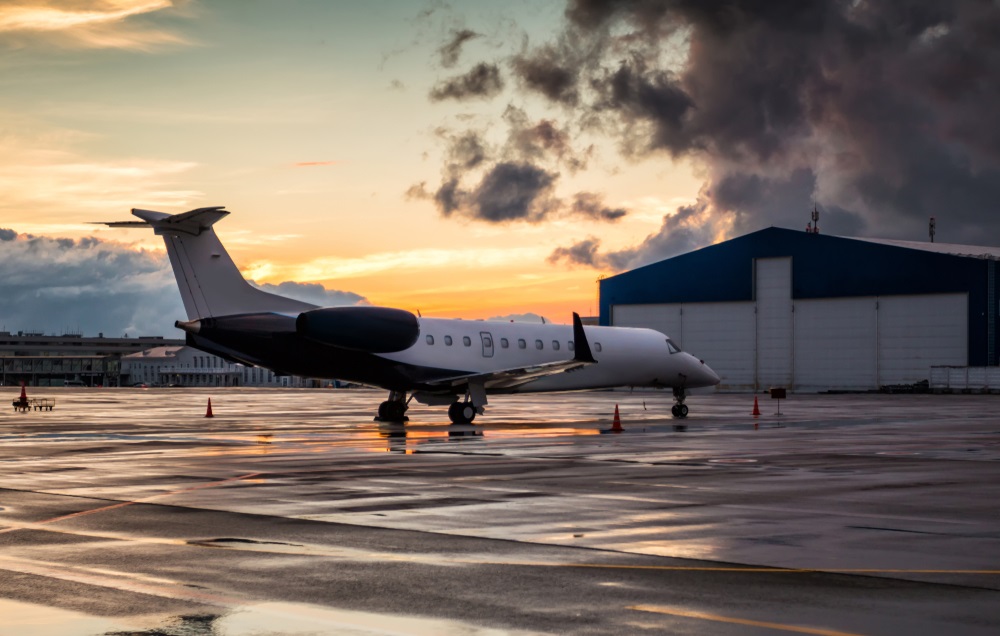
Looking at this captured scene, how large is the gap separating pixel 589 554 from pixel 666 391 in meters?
80.6

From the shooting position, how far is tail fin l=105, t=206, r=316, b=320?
110ft

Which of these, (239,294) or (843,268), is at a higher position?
(843,268)

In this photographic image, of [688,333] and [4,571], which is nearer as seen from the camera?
[4,571]

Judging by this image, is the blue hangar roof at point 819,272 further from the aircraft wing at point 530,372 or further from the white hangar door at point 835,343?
the aircraft wing at point 530,372

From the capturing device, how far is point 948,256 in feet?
268

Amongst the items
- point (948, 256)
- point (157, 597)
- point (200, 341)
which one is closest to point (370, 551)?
point (157, 597)

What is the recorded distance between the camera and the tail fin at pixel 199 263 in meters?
33.4

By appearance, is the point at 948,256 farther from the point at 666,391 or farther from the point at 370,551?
the point at 370,551

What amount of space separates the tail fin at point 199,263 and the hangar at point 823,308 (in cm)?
5988

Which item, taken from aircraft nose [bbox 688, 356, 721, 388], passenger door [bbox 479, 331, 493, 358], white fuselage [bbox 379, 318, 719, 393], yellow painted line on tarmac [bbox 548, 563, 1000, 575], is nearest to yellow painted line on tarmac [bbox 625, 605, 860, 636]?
yellow painted line on tarmac [bbox 548, 563, 1000, 575]

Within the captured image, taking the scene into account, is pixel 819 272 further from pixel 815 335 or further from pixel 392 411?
pixel 392 411

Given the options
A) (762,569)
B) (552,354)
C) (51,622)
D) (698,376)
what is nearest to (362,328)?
(552,354)

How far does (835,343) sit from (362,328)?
58.6 meters

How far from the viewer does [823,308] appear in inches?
3410
